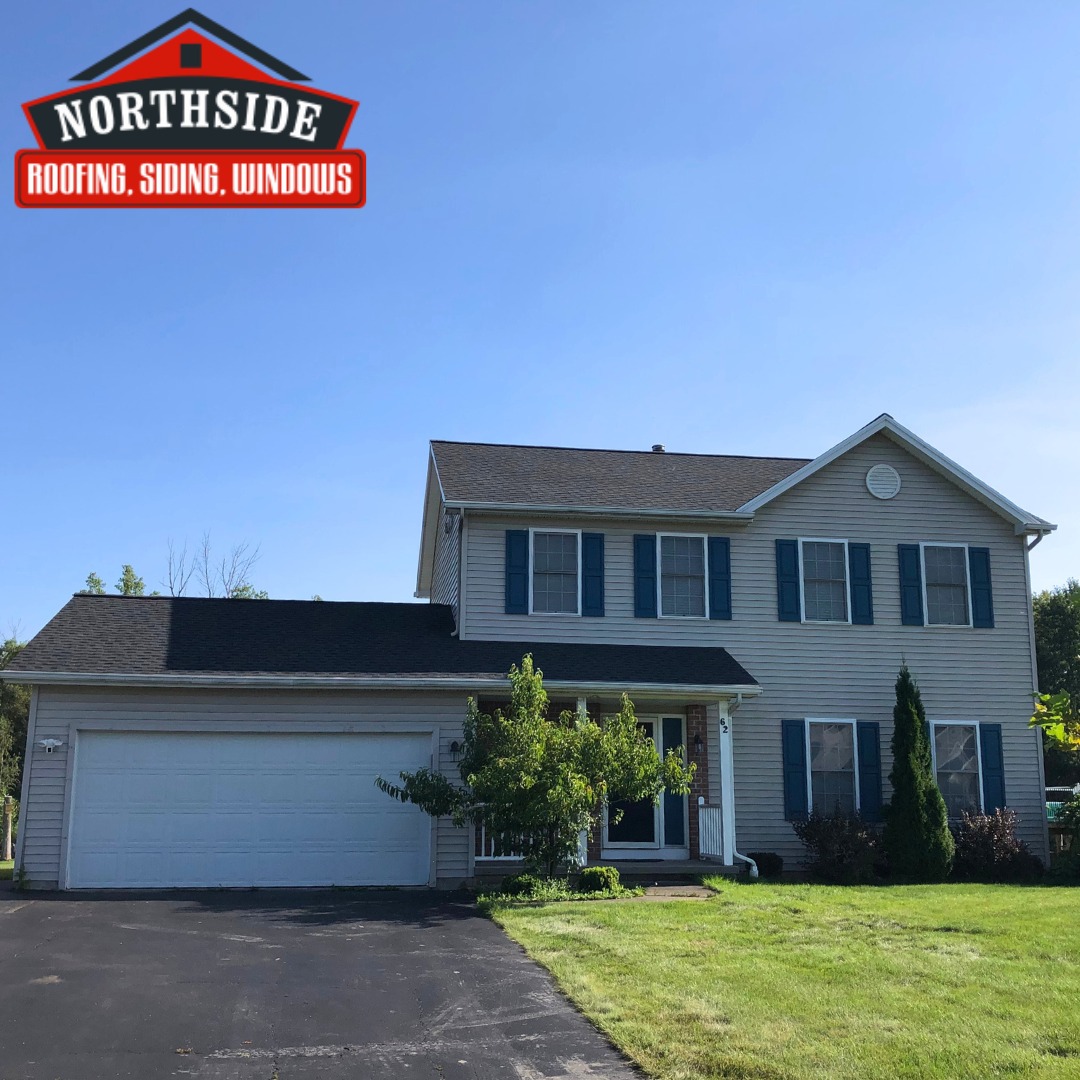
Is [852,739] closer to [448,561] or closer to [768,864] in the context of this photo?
[768,864]

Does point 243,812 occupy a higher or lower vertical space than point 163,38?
lower

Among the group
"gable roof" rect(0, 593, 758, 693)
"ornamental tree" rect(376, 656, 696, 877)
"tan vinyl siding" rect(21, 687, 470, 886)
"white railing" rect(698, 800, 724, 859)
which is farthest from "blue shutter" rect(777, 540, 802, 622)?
"tan vinyl siding" rect(21, 687, 470, 886)

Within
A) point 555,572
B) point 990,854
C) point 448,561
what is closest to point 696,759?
point 555,572

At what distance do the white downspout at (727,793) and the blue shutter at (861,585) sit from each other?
3.18 metres

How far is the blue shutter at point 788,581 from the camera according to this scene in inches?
757

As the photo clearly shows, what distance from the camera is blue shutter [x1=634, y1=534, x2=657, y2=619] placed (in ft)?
61.9

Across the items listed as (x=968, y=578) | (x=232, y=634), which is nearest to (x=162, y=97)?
(x=232, y=634)

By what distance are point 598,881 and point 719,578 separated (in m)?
6.01

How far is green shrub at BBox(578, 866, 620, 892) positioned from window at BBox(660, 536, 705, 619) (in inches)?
198

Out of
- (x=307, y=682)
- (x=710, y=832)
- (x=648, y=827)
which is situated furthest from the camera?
(x=648, y=827)

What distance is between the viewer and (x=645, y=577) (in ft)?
62.3

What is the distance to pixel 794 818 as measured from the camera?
18.3m

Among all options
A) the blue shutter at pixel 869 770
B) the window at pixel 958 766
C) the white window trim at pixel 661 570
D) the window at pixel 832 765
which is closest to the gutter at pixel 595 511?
the white window trim at pixel 661 570

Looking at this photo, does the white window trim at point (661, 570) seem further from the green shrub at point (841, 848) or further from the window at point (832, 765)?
the green shrub at point (841, 848)
